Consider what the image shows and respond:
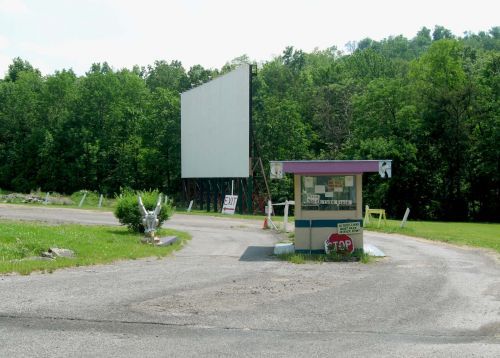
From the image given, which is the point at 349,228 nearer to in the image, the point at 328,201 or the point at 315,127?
the point at 328,201

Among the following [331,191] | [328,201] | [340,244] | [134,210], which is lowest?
[340,244]

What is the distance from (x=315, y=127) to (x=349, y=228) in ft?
177


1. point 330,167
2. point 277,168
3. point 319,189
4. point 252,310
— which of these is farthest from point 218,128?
point 252,310

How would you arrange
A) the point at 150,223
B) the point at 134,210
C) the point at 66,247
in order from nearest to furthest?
the point at 66,247 → the point at 150,223 → the point at 134,210

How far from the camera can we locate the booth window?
61.3ft

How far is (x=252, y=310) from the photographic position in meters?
10.2

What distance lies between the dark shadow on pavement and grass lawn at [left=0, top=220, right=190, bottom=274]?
2402mm

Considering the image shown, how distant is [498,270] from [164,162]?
176ft

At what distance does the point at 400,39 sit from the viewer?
158625mm

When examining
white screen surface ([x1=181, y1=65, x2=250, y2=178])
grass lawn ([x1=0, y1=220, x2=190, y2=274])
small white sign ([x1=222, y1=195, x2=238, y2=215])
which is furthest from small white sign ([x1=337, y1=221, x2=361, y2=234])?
small white sign ([x1=222, y1=195, x2=238, y2=215])

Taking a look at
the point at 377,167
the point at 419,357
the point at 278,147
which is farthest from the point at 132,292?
the point at 278,147

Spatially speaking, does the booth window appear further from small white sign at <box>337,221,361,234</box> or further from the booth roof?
small white sign at <box>337,221,361,234</box>

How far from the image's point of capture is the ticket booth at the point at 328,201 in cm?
1850

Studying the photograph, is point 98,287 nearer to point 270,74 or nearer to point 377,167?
point 377,167
